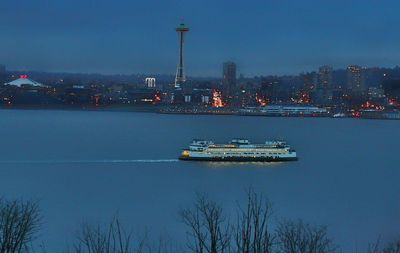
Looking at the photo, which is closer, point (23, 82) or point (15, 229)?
point (15, 229)

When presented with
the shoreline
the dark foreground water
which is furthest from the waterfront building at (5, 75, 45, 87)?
the dark foreground water

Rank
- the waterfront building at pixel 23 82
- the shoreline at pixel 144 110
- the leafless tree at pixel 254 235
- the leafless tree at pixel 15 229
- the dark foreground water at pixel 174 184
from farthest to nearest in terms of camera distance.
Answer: the waterfront building at pixel 23 82, the shoreline at pixel 144 110, the dark foreground water at pixel 174 184, the leafless tree at pixel 15 229, the leafless tree at pixel 254 235

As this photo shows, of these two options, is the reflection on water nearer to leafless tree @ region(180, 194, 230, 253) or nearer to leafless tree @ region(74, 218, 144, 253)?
leafless tree @ region(180, 194, 230, 253)

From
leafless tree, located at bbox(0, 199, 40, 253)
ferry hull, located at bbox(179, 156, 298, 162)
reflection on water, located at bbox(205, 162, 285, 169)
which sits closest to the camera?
leafless tree, located at bbox(0, 199, 40, 253)

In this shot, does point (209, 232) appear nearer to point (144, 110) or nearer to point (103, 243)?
point (103, 243)

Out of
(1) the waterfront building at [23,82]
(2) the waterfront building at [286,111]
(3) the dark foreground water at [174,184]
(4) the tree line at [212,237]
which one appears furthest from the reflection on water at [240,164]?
(1) the waterfront building at [23,82]

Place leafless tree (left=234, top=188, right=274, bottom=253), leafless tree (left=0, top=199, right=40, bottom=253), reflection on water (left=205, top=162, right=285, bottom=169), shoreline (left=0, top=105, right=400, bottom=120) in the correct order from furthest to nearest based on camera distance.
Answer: shoreline (left=0, top=105, right=400, bottom=120) < reflection on water (left=205, top=162, right=285, bottom=169) < leafless tree (left=0, top=199, right=40, bottom=253) < leafless tree (left=234, top=188, right=274, bottom=253)

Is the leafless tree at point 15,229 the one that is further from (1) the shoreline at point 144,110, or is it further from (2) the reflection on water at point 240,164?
(1) the shoreline at point 144,110

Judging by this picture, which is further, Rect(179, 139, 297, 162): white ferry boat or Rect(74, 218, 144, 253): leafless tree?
Rect(179, 139, 297, 162): white ferry boat

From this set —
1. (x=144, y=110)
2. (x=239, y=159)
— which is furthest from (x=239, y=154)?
(x=144, y=110)

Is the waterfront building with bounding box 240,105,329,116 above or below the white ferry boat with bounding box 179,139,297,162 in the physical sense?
below
